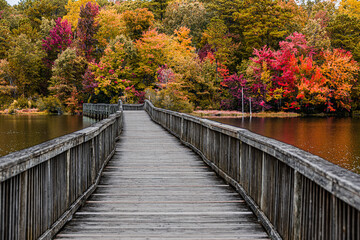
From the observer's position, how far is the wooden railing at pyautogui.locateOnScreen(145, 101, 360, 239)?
8.14ft

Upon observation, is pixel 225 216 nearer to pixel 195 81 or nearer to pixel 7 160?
pixel 7 160

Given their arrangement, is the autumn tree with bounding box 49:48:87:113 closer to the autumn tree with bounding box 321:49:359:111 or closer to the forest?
the forest

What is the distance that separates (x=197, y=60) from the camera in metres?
54.4

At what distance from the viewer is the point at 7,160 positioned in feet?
9.59

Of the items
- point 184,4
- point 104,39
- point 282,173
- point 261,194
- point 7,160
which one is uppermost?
point 184,4

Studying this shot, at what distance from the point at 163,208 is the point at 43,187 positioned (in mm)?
1840

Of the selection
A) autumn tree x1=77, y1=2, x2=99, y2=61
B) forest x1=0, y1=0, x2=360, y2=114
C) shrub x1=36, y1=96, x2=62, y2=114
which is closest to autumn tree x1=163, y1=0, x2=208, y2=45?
forest x1=0, y1=0, x2=360, y2=114

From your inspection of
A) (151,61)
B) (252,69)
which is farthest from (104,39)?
(252,69)

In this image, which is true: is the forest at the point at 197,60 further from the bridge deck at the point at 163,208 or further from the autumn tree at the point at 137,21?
the bridge deck at the point at 163,208

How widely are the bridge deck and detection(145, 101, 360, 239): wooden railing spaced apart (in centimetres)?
28

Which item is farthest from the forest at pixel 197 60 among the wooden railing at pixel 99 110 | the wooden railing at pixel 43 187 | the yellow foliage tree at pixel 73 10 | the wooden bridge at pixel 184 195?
the wooden railing at pixel 43 187

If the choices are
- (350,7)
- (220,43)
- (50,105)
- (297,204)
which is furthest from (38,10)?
(297,204)

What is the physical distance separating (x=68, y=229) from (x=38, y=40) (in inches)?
2735

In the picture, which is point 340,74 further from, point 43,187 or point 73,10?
point 43,187
